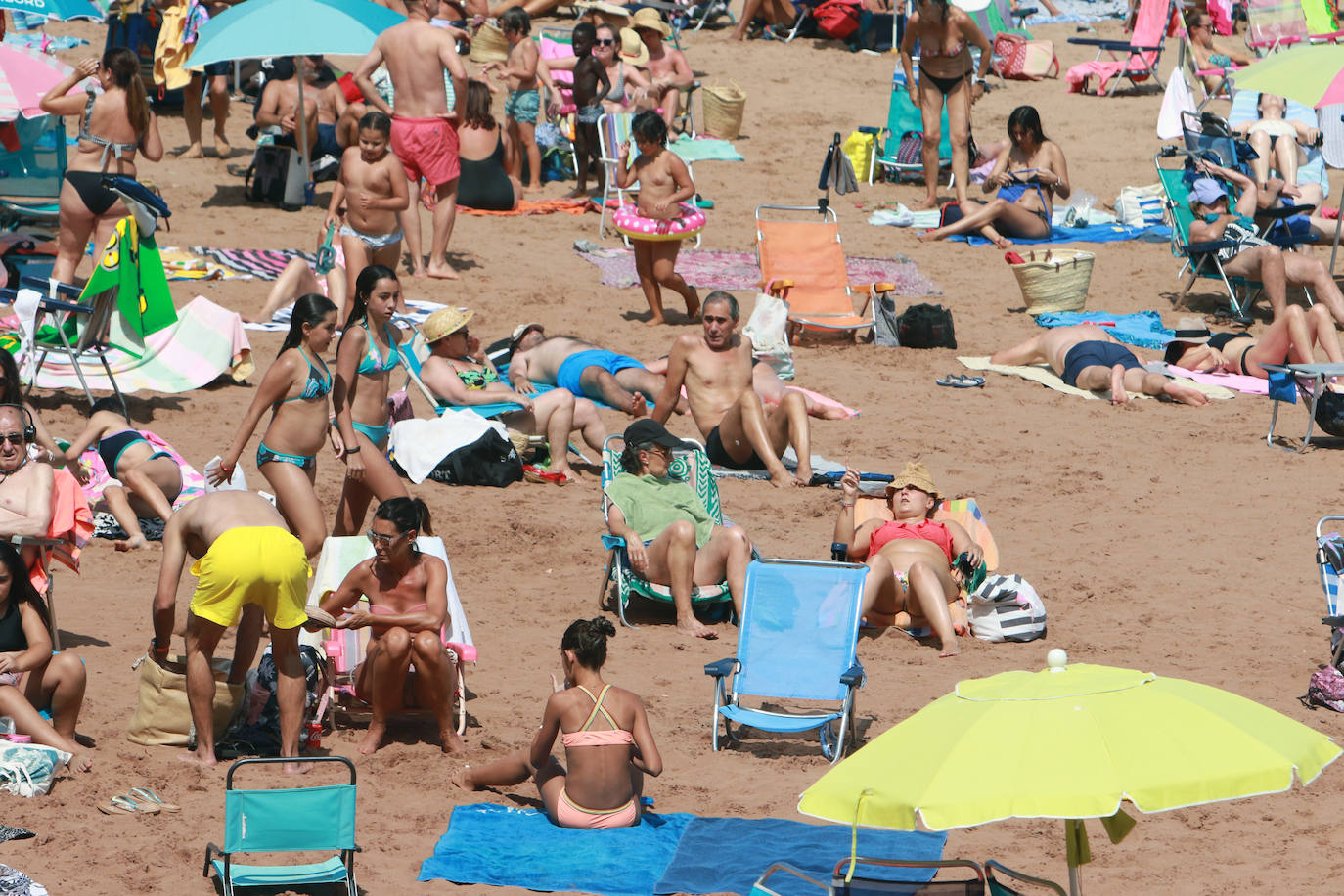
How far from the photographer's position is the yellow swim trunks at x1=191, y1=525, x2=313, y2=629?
5.28m

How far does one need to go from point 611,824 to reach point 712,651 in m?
1.85

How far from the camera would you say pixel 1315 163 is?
14.4 metres

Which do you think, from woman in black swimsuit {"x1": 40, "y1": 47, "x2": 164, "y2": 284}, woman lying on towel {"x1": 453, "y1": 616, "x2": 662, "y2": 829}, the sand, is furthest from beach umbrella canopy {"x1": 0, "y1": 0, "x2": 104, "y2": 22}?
woman lying on towel {"x1": 453, "y1": 616, "x2": 662, "y2": 829}

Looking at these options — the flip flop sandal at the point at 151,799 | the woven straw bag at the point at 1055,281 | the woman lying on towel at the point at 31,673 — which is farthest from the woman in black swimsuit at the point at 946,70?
the flip flop sandal at the point at 151,799

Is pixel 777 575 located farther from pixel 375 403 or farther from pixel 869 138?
pixel 869 138

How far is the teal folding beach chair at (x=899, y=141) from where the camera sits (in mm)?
15711

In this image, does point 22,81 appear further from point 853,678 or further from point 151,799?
point 853,678

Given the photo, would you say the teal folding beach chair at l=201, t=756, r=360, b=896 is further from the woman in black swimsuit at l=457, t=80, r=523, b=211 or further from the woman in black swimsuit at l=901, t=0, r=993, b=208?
the woman in black swimsuit at l=901, t=0, r=993, b=208

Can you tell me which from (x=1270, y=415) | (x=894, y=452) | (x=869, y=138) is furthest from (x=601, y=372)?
(x=869, y=138)

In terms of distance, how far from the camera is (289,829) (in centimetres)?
448

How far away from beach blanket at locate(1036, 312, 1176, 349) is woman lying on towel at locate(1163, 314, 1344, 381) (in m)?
0.34

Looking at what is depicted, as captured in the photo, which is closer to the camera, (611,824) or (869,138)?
(611,824)

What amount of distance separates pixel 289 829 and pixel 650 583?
2.95 m

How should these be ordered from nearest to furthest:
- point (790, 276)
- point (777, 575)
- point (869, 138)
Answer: point (777, 575) → point (790, 276) → point (869, 138)
